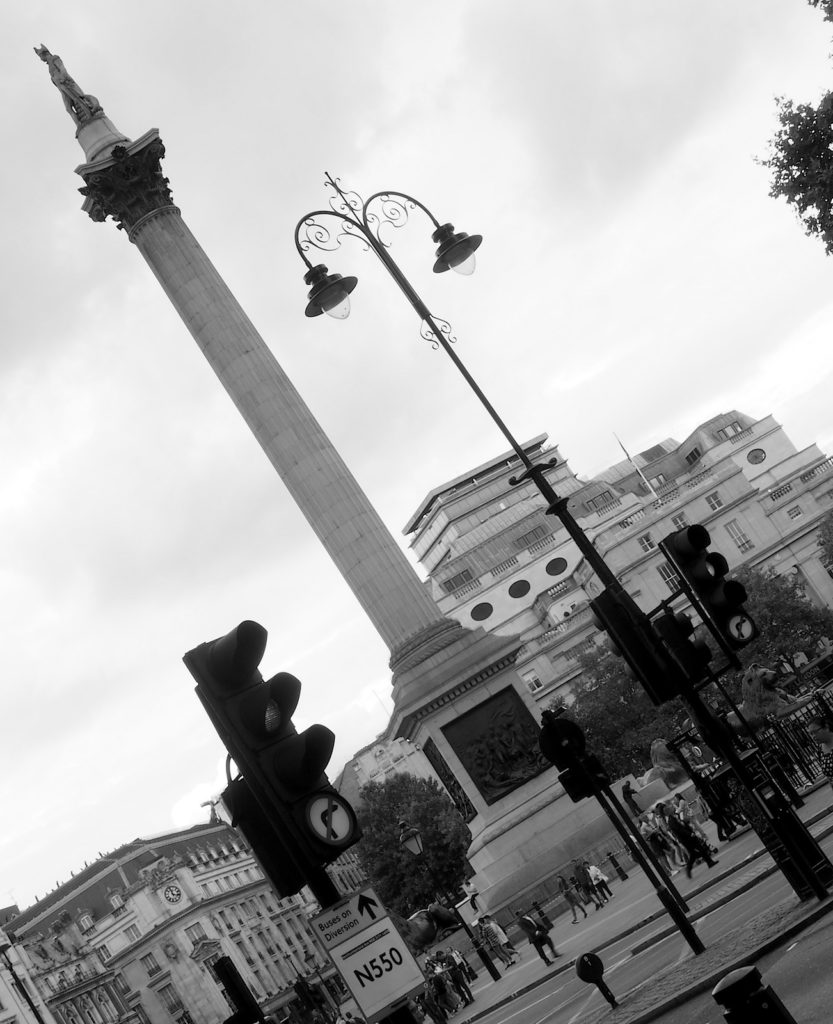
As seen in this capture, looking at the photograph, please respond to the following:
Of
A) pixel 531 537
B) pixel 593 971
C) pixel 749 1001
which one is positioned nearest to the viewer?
pixel 749 1001

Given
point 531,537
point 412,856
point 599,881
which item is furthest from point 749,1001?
point 531,537

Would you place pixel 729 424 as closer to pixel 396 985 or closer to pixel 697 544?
pixel 697 544

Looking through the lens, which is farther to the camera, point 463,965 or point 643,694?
point 643,694

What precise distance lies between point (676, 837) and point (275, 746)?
66.2 feet

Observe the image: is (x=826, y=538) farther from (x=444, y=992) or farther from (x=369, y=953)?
(x=369, y=953)

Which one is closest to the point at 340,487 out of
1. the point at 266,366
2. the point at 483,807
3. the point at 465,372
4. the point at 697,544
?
the point at 266,366

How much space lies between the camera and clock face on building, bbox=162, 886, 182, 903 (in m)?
108

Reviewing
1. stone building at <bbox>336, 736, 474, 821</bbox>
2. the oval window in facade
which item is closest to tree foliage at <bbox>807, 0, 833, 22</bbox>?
the oval window in facade

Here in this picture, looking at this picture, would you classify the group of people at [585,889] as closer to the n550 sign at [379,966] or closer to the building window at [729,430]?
the n550 sign at [379,966]

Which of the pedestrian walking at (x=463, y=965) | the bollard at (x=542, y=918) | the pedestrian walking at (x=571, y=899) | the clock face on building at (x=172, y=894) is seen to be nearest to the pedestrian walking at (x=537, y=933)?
the bollard at (x=542, y=918)

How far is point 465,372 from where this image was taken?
1884cm

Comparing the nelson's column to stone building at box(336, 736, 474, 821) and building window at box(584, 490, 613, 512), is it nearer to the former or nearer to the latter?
building window at box(584, 490, 613, 512)

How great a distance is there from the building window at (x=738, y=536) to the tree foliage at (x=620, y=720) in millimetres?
15169

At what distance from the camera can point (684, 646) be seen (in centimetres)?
Answer: 1418
